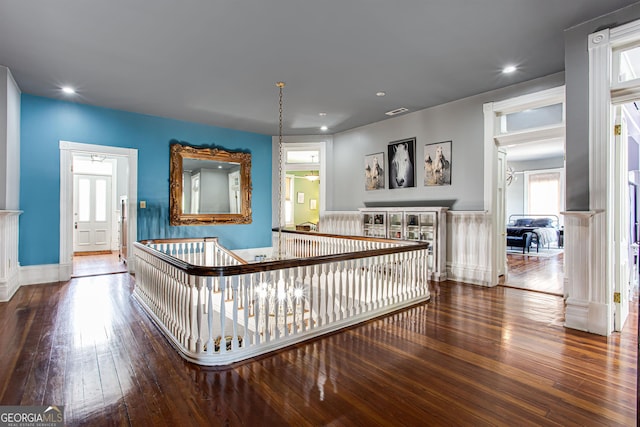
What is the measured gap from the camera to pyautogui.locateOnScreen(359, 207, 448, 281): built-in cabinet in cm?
552

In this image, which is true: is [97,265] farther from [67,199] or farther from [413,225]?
[413,225]

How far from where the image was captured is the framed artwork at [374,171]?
6.88 meters

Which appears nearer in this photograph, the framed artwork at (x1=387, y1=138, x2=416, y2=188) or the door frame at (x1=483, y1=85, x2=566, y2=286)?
the door frame at (x1=483, y1=85, x2=566, y2=286)

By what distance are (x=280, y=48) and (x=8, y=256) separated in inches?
180

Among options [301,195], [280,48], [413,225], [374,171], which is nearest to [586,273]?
[413,225]

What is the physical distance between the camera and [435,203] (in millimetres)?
5934

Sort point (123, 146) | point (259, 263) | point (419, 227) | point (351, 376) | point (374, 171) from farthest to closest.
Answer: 1. point (374, 171)
2. point (123, 146)
3. point (419, 227)
4. point (259, 263)
5. point (351, 376)

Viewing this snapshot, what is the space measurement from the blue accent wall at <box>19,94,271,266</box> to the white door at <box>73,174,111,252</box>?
4.23 metres

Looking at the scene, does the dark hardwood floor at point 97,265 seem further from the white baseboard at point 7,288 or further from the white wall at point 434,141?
the white wall at point 434,141

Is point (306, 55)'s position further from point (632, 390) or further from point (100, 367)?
point (632, 390)

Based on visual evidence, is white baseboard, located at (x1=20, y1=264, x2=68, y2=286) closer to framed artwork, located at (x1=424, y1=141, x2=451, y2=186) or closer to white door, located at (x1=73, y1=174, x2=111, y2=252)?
white door, located at (x1=73, y1=174, x2=111, y2=252)

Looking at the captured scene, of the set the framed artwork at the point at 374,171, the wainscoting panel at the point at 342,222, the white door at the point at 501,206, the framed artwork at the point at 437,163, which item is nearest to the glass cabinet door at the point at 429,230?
the framed artwork at the point at 437,163

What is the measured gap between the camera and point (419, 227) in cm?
580

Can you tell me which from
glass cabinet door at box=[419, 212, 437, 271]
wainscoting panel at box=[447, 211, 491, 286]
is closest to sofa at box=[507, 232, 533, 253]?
wainscoting panel at box=[447, 211, 491, 286]
